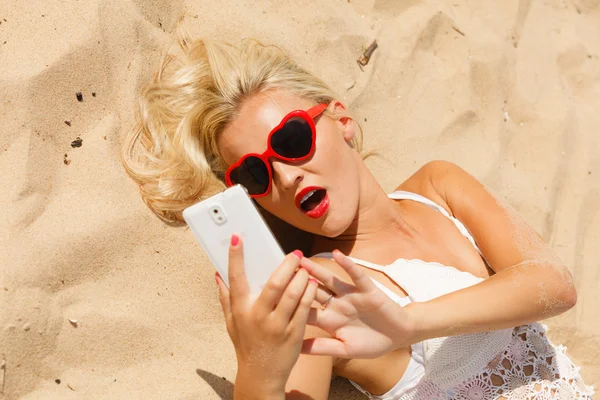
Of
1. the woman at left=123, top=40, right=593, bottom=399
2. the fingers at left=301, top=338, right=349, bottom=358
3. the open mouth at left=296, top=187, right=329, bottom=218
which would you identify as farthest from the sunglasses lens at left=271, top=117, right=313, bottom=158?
the fingers at left=301, top=338, right=349, bottom=358

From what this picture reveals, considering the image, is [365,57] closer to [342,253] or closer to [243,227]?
[342,253]

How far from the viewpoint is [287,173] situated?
2318 millimetres

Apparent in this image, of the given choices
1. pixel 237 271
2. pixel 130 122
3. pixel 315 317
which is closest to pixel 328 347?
pixel 315 317

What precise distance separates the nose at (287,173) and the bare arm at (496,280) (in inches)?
26.2

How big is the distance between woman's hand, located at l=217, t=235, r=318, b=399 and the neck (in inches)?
35.9

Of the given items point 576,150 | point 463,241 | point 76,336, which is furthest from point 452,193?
point 76,336

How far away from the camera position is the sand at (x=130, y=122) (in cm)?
234

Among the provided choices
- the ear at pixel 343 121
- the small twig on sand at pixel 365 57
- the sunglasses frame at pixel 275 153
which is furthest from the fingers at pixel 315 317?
the small twig on sand at pixel 365 57

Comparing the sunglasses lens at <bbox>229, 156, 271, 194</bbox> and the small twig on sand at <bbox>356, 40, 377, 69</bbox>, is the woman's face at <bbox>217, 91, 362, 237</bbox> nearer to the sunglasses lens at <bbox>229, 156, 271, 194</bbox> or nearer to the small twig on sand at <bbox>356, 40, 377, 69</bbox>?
the sunglasses lens at <bbox>229, 156, 271, 194</bbox>

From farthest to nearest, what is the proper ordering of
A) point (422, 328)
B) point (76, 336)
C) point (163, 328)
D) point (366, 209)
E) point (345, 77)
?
point (345, 77) < point (366, 209) < point (163, 328) < point (76, 336) < point (422, 328)

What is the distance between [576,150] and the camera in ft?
11.7

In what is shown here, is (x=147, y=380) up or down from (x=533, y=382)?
down

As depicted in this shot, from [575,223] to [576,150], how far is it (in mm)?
475

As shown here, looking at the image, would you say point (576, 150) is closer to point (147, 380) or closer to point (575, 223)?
point (575, 223)
